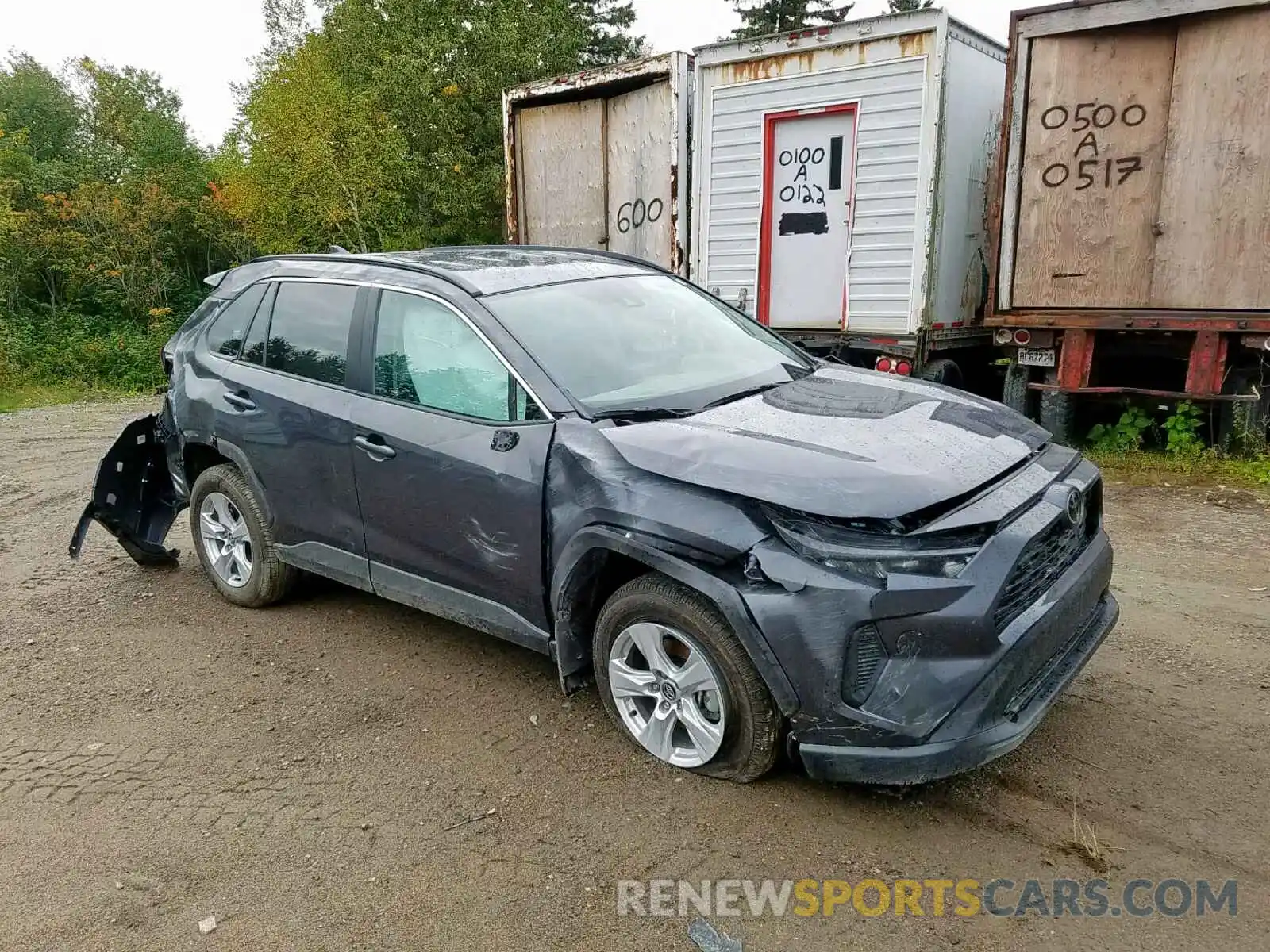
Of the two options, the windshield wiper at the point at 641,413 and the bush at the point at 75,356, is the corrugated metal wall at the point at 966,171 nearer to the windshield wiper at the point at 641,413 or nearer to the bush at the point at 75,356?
the windshield wiper at the point at 641,413

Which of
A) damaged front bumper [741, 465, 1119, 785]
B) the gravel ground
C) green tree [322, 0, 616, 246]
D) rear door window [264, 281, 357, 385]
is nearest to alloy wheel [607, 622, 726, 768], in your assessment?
the gravel ground

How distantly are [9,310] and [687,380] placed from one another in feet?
76.8

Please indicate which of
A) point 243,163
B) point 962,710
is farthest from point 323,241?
point 962,710

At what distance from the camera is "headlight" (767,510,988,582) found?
2.64m

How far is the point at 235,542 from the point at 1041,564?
388cm

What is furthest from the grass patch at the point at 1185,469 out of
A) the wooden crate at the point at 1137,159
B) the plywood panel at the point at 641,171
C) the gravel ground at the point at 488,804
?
the plywood panel at the point at 641,171

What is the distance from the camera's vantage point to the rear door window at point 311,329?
13.7ft

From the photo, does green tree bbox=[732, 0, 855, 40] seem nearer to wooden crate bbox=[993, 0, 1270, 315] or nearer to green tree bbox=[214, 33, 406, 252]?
green tree bbox=[214, 33, 406, 252]

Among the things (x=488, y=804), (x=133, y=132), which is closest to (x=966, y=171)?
(x=488, y=804)

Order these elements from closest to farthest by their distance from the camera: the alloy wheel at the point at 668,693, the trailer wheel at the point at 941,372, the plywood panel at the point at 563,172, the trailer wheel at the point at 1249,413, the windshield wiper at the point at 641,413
Answer: 1. the alloy wheel at the point at 668,693
2. the windshield wiper at the point at 641,413
3. the trailer wheel at the point at 1249,413
4. the trailer wheel at the point at 941,372
5. the plywood panel at the point at 563,172

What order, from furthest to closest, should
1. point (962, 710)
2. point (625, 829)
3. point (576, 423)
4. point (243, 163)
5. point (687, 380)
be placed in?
point (243, 163) → point (687, 380) → point (576, 423) → point (625, 829) → point (962, 710)

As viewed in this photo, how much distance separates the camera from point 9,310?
21594 mm

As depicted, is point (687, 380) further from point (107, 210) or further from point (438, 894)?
point (107, 210)

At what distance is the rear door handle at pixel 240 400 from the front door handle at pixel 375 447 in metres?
0.90
